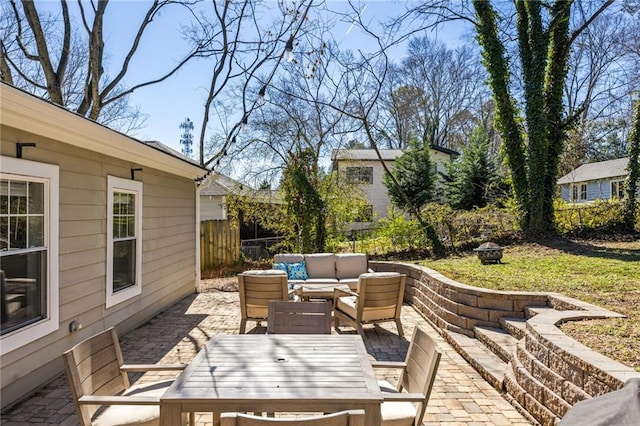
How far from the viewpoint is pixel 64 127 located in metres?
3.87

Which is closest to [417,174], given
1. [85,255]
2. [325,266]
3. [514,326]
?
[325,266]

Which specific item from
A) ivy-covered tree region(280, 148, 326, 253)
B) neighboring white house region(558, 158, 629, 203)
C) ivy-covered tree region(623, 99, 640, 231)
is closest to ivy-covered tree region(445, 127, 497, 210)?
ivy-covered tree region(623, 99, 640, 231)

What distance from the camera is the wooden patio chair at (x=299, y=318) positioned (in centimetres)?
343

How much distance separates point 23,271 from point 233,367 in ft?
8.37

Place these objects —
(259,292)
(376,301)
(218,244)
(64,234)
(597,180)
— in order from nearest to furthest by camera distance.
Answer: (64,234) → (376,301) → (259,292) → (218,244) → (597,180)

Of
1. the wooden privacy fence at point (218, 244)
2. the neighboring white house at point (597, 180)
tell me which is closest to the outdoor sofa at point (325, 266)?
the wooden privacy fence at point (218, 244)

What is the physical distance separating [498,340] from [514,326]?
24 centimetres

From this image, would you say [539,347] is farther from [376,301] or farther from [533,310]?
[376,301]

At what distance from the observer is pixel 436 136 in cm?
2616

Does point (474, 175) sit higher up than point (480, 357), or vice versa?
point (474, 175)

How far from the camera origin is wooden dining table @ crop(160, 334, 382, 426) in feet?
6.55

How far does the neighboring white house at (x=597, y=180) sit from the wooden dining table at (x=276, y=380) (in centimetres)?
2257

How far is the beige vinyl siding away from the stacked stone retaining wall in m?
4.24

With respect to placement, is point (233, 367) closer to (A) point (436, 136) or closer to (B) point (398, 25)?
(B) point (398, 25)
